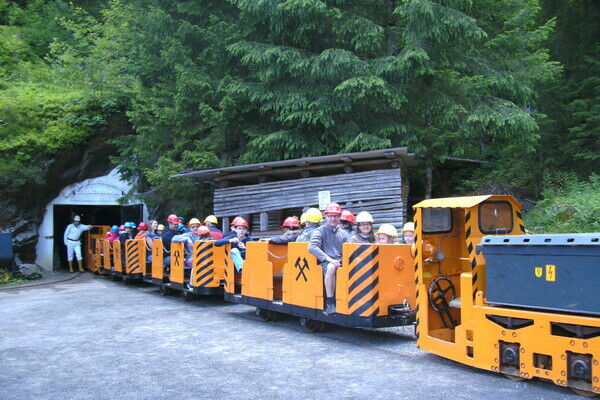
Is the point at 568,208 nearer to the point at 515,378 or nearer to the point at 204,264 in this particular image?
the point at 515,378

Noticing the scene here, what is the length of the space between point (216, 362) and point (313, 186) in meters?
9.15

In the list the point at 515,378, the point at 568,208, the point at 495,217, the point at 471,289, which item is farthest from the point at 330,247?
the point at 568,208

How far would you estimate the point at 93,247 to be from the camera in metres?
22.0

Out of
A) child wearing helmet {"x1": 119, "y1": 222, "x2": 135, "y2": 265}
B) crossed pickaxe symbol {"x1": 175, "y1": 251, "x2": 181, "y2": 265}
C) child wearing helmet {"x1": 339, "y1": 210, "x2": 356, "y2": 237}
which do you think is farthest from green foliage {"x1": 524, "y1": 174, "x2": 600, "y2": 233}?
child wearing helmet {"x1": 119, "y1": 222, "x2": 135, "y2": 265}

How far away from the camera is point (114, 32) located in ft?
94.0

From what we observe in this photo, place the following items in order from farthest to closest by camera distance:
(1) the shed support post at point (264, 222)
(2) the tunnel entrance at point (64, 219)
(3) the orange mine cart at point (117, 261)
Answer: (2) the tunnel entrance at point (64, 219), (3) the orange mine cart at point (117, 261), (1) the shed support post at point (264, 222)

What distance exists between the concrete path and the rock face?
38.2 feet

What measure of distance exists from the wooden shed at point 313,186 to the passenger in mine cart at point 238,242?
3018mm

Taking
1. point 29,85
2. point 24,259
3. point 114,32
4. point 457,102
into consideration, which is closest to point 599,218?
point 457,102

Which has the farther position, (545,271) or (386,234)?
(386,234)

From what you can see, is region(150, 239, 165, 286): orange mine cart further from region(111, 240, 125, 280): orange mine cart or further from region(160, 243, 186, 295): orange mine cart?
region(111, 240, 125, 280): orange mine cart

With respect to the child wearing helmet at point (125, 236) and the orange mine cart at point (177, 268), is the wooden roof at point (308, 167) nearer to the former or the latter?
the child wearing helmet at point (125, 236)

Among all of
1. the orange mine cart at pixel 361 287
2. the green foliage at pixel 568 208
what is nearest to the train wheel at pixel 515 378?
the orange mine cart at pixel 361 287

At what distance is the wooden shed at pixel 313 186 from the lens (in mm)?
14273
